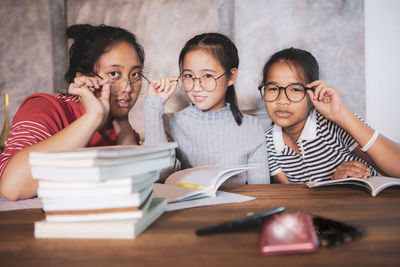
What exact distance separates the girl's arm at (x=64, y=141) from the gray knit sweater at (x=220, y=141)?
51 centimetres

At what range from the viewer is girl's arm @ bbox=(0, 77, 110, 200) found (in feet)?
3.21

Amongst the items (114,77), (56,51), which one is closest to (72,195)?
(114,77)

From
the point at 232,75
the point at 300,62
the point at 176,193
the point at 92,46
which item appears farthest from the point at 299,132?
the point at 92,46

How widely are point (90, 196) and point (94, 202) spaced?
0.01 metres

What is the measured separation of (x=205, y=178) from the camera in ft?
3.30

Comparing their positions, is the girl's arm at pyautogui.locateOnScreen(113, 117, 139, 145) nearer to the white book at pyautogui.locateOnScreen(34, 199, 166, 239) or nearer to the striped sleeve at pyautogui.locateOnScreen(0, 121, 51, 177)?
the striped sleeve at pyautogui.locateOnScreen(0, 121, 51, 177)

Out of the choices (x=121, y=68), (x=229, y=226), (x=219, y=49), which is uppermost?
(x=219, y=49)

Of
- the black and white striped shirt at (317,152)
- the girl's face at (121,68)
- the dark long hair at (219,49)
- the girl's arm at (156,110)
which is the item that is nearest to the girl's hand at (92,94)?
the girl's face at (121,68)

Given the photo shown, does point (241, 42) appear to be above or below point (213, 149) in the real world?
above

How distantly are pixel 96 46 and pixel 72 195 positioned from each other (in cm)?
109

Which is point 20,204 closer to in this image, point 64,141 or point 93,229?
point 64,141

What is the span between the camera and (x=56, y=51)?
250 centimetres

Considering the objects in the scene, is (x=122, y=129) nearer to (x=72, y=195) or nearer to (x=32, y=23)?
(x=72, y=195)

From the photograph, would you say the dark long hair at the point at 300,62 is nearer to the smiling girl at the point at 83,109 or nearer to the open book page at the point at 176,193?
the smiling girl at the point at 83,109
